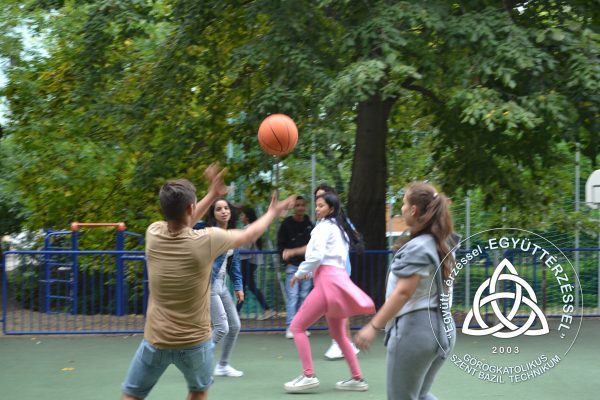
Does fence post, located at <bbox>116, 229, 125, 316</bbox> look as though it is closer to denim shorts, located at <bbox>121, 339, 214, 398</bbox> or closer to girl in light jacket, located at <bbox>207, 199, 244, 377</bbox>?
girl in light jacket, located at <bbox>207, 199, 244, 377</bbox>

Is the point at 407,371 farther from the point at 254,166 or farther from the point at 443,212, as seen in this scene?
the point at 254,166

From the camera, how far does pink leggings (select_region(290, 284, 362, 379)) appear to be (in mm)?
8258

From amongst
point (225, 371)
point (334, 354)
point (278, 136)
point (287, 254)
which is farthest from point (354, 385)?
point (287, 254)

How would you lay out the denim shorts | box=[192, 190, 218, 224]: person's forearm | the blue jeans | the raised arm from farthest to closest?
the blue jeans < box=[192, 190, 218, 224]: person's forearm < the denim shorts < the raised arm

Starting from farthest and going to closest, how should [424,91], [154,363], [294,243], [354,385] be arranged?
[424,91]
[294,243]
[354,385]
[154,363]

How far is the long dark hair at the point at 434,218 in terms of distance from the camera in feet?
17.0

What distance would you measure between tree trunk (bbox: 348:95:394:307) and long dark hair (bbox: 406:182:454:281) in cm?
810

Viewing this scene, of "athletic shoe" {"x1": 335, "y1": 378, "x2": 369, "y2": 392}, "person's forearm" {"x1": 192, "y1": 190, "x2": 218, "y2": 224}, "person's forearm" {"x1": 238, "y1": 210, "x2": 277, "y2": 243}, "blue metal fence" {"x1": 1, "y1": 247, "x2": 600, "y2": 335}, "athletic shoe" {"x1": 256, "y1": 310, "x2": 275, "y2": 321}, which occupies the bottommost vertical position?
"athletic shoe" {"x1": 335, "y1": 378, "x2": 369, "y2": 392}

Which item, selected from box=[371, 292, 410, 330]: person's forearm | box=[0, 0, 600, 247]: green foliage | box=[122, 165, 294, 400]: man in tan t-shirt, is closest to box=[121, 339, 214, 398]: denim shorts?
box=[122, 165, 294, 400]: man in tan t-shirt

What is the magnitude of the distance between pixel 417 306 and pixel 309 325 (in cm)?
327

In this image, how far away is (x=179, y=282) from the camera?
5.23 metres

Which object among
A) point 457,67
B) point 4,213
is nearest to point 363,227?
point 457,67

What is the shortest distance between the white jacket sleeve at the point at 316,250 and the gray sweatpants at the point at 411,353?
3.42 metres

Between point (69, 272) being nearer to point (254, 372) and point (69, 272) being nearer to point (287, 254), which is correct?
point (287, 254)
